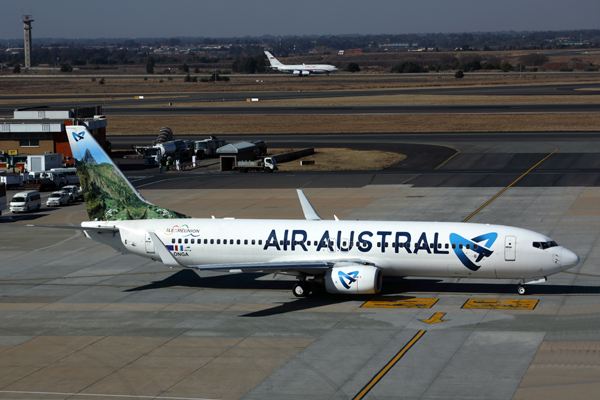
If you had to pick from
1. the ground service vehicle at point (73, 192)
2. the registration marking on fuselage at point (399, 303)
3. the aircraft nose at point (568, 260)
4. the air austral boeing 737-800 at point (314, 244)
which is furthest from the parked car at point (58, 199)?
the aircraft nose at point (568, 260)

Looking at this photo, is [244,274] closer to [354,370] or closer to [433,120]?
[354,370]

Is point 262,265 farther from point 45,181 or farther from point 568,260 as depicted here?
point 45,181

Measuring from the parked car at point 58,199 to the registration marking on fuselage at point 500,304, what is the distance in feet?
174

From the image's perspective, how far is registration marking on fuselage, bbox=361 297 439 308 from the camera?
41713 mm

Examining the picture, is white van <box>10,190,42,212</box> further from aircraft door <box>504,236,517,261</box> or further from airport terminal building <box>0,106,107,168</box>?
aircraft door <box>504,236,517,261</box>

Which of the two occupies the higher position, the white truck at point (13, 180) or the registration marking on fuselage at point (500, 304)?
the registration marking on fuselage at point (500, 304)

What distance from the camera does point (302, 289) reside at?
1727 inches

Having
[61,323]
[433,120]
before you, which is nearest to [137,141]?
[433,120]

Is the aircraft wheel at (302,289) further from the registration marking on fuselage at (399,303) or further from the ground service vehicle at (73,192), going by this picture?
the ground service vehicle at (73,192)

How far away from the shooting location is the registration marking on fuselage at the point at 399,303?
4171 centimetres

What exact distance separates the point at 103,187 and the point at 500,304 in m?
26.4

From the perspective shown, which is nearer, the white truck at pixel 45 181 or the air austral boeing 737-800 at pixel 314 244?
the air austral boeing 737-800 at pixel 314 244

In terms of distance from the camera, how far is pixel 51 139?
4353 inches

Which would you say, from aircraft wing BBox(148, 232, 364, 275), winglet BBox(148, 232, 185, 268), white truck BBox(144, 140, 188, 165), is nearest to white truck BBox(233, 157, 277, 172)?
white truck BBox(144, 140, 188, 165)
